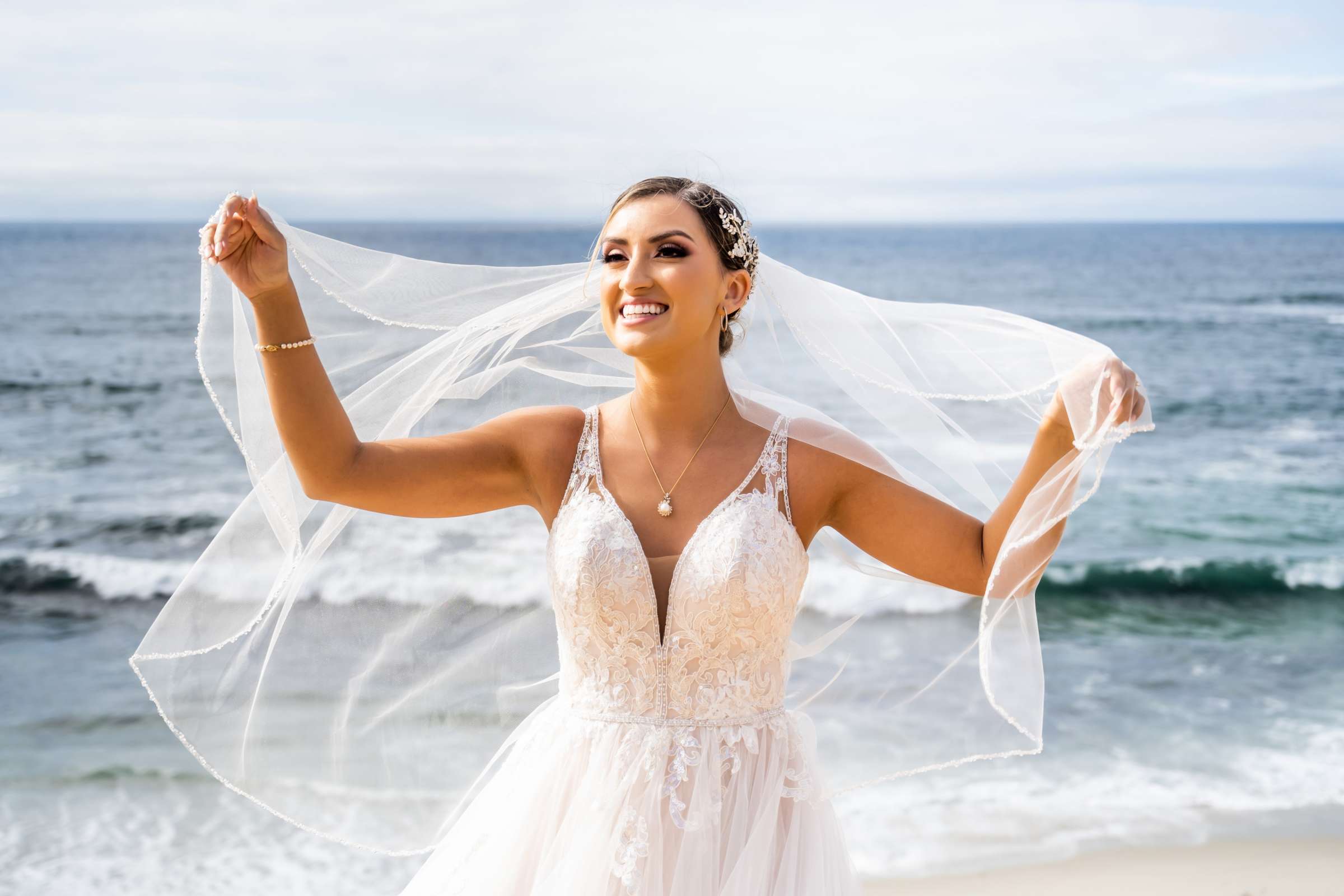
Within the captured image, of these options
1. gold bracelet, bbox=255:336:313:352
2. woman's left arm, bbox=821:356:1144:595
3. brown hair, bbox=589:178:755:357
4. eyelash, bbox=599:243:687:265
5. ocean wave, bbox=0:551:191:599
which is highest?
brown hair, bbox=589:178:755:357

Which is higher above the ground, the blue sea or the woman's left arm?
the woman's left arm

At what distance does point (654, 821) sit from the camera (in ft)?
7.80

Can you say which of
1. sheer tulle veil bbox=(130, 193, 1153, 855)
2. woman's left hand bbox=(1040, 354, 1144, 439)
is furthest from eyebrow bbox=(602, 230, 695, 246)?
woman's left hand bbox=(1040, 354, 1144, 439)

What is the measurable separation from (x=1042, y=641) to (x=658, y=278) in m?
7.18

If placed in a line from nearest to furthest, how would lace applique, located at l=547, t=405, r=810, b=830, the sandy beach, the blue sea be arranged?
lace applique, located at l=547, t=405, r=810, b=830, the sandy beach, the blue sea

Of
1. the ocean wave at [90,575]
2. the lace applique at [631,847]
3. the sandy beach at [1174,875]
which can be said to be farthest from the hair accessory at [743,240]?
the ocean wave at [90,575]

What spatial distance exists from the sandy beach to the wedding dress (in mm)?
2721

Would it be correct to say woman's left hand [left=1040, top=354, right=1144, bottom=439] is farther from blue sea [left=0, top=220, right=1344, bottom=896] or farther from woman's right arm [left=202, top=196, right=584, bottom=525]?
woman's right arm [left=202, top=196, right=584, bottom=525]

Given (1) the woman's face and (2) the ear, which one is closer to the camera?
(1) the woman's face

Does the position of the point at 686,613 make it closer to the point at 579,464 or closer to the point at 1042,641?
the point at 579,464

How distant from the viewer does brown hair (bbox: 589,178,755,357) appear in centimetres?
262

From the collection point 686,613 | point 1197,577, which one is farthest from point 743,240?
point 1197,577

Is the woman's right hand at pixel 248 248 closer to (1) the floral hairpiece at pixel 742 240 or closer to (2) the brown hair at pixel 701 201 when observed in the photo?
(2) the brown hair at pixel 701 201

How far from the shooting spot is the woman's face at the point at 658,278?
8.14 feet
